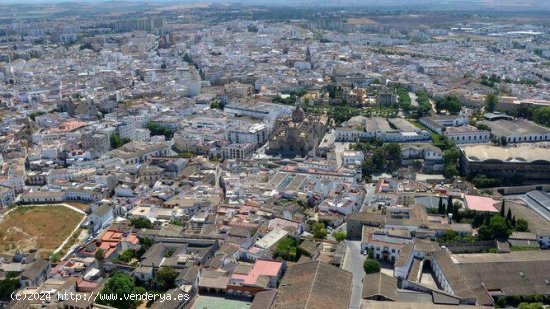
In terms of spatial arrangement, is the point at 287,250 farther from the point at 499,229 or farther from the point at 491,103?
the point at 491,103

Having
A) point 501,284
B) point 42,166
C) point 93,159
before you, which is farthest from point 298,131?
point 501,284

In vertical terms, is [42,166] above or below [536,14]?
below

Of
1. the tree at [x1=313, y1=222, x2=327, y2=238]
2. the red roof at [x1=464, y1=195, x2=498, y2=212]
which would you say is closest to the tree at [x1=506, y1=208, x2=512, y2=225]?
the red roof at [x1=464, y1=195, x2=498, y2=212]

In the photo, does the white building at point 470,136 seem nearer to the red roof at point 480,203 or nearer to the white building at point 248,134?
the red roof at point 480,203

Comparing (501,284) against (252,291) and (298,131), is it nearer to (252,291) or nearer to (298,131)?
(252,291)

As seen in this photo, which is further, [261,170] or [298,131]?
[298,131]

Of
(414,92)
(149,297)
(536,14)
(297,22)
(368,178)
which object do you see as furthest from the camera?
(536,14)

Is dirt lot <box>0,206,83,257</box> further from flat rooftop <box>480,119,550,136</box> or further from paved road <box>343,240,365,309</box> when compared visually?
flat rooftop <box>480,119,550,136</box>
